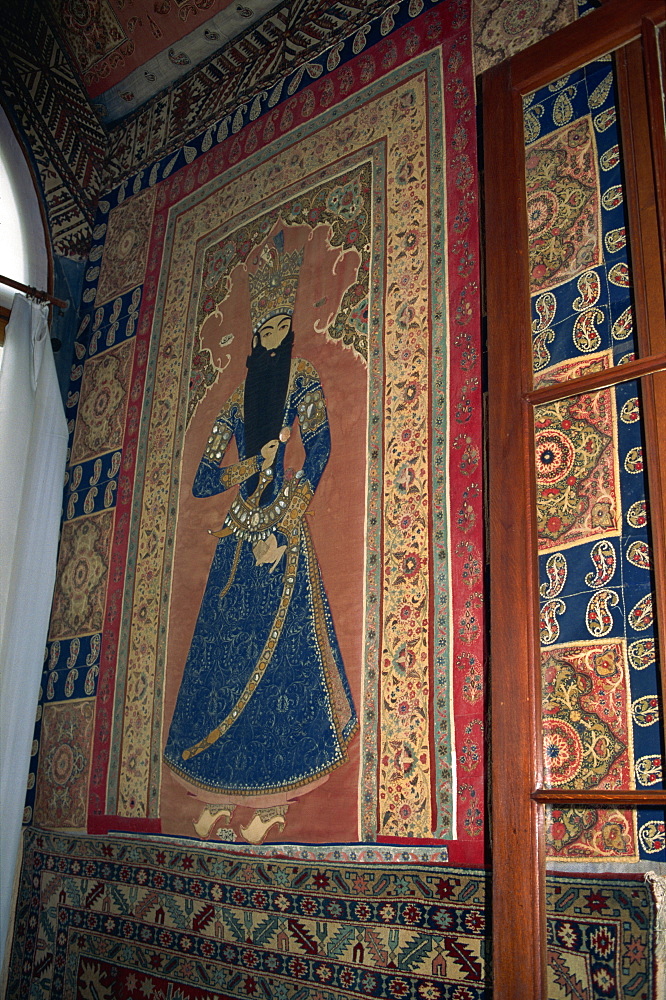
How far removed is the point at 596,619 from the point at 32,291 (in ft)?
10.7

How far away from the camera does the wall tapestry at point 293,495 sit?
2.69 m

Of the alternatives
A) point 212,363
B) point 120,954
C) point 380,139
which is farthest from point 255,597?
point 380,139

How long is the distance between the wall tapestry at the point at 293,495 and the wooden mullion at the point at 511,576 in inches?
14.4

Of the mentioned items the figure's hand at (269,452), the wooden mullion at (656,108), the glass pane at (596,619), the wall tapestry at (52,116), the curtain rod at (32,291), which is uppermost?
the wall tapestry at (52,116)

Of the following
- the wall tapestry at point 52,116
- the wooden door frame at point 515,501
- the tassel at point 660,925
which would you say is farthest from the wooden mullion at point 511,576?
the wall tapestry at point 52,116

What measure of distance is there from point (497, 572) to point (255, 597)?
1215 millimetres

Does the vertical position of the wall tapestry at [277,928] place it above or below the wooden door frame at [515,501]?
below

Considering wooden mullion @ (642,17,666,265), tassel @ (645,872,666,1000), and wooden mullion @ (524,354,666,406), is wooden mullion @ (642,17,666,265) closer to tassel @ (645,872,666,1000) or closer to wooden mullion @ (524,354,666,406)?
wooden mullion @ (524,354,666,406)

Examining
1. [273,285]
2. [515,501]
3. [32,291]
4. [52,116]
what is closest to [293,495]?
[273,285]

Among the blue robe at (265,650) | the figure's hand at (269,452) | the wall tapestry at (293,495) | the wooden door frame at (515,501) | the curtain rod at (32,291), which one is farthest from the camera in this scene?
the curtain rod at (32,291)

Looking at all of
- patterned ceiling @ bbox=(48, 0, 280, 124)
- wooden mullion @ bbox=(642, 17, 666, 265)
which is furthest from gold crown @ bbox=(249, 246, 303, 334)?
wooden mullion @ bbox=(642, 17, 666, 265)

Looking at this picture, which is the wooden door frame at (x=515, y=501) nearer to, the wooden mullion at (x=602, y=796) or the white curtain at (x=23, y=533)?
the wooden mullion at (x=602, y=796)

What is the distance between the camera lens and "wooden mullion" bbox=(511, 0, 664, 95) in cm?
228

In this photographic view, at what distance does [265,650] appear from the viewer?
310cm
